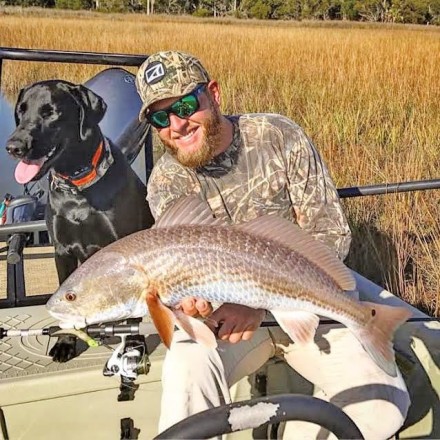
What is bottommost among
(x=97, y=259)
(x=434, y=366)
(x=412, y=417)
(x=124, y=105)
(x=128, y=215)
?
(x=412, y=417)

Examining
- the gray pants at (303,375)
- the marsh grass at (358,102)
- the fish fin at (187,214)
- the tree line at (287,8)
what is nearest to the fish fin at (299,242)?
the fish fin at (187,214)

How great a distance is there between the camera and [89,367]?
2428mm

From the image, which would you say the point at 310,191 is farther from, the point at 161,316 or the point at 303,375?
the point at 161,316

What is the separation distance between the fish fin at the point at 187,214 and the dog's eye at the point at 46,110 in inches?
46.9

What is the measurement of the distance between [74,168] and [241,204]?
0.84m

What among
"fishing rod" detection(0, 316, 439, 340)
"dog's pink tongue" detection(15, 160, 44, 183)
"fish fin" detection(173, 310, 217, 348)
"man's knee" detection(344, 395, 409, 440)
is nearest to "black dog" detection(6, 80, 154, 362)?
"dog's pink tongue" detection(15, 160, 44, 183)

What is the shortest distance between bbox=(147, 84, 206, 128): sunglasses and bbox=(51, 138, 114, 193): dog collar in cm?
61

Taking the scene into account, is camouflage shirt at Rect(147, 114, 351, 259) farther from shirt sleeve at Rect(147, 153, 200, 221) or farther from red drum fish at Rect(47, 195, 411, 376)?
red drum fish at Rect(47, 195, 411, 376)

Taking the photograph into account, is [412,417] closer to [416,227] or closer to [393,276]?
[393,276]

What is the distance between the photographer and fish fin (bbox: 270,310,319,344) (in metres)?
2.07

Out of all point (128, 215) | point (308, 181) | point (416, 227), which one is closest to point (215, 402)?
point (308, 181)

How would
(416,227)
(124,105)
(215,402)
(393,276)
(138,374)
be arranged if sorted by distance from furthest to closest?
1. (416,227)
2. (393,276)
3. (124,105)
4. (138,374)
5. (215,402)

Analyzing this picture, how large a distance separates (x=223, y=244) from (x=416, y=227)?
2.81m

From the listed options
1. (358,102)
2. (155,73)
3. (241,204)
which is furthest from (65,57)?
(358,102)
